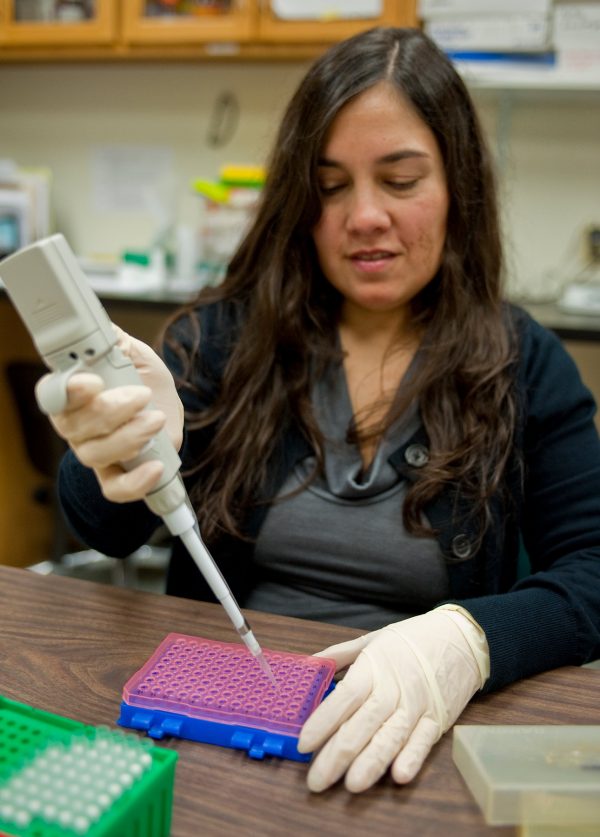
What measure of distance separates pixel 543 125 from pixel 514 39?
0.33 metres

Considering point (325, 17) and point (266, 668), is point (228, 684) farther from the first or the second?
point (325, 17)

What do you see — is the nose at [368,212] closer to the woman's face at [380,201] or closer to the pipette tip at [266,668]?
the woman's face at [380,201]

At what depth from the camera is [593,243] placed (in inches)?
91.4

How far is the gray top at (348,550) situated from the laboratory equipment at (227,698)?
319 mm

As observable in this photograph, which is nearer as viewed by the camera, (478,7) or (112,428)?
(112,428)

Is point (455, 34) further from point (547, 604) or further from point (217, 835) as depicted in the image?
point (217, 835)

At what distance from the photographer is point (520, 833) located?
1.82ft

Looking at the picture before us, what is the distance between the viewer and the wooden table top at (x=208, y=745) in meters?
0.56

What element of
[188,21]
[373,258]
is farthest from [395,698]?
[188,21]

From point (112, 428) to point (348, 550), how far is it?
514 mm

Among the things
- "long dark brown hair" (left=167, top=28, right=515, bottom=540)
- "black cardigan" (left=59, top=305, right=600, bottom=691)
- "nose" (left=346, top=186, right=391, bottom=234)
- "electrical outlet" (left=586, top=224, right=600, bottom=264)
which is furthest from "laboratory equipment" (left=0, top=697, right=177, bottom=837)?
"electrical outlet" (left=586, top=224, right=600, bottom=264)

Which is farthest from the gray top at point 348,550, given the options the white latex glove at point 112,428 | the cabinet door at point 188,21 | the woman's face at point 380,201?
the cabinet door at point 188,21

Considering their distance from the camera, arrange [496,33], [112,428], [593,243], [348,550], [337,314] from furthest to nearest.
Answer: [593,243], [496,33], [337,314], [348,550], [112,428]

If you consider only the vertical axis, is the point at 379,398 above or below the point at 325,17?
below
